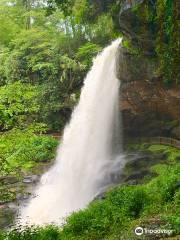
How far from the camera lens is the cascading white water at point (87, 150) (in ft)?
55.1

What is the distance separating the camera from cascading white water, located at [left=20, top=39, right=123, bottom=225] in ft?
55.1

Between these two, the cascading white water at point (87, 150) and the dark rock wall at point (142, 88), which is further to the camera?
the dark rock wall at point (142, 88)

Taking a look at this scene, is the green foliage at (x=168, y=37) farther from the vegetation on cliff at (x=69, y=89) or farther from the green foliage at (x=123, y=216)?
the green foliage at (x=123, y=216)

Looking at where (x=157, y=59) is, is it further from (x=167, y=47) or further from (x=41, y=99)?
(x=41, y=99)

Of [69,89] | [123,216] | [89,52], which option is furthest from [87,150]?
[123,216]

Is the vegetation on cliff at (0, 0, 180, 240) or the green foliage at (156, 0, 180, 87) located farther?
the green foliage at (156, 0, 180, 87)

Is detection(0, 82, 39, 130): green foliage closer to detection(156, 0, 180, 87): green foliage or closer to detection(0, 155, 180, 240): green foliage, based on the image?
detection(0, 155, 180, 240): green foliage

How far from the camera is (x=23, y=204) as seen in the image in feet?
55.9

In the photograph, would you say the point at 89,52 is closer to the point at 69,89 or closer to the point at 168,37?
the point at 69,89

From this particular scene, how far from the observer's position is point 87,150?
70.0ft

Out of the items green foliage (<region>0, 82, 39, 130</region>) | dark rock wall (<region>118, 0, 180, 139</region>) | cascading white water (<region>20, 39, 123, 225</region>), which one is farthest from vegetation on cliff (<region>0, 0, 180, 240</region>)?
cascading white water (<region>20, 39, 123, 225</region>)

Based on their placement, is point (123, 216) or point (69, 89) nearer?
point (123, 216)

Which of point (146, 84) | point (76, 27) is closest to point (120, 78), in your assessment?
point (146, 84)

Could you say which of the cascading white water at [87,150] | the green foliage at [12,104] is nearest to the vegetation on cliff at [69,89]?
the green foliage at [12,104]
